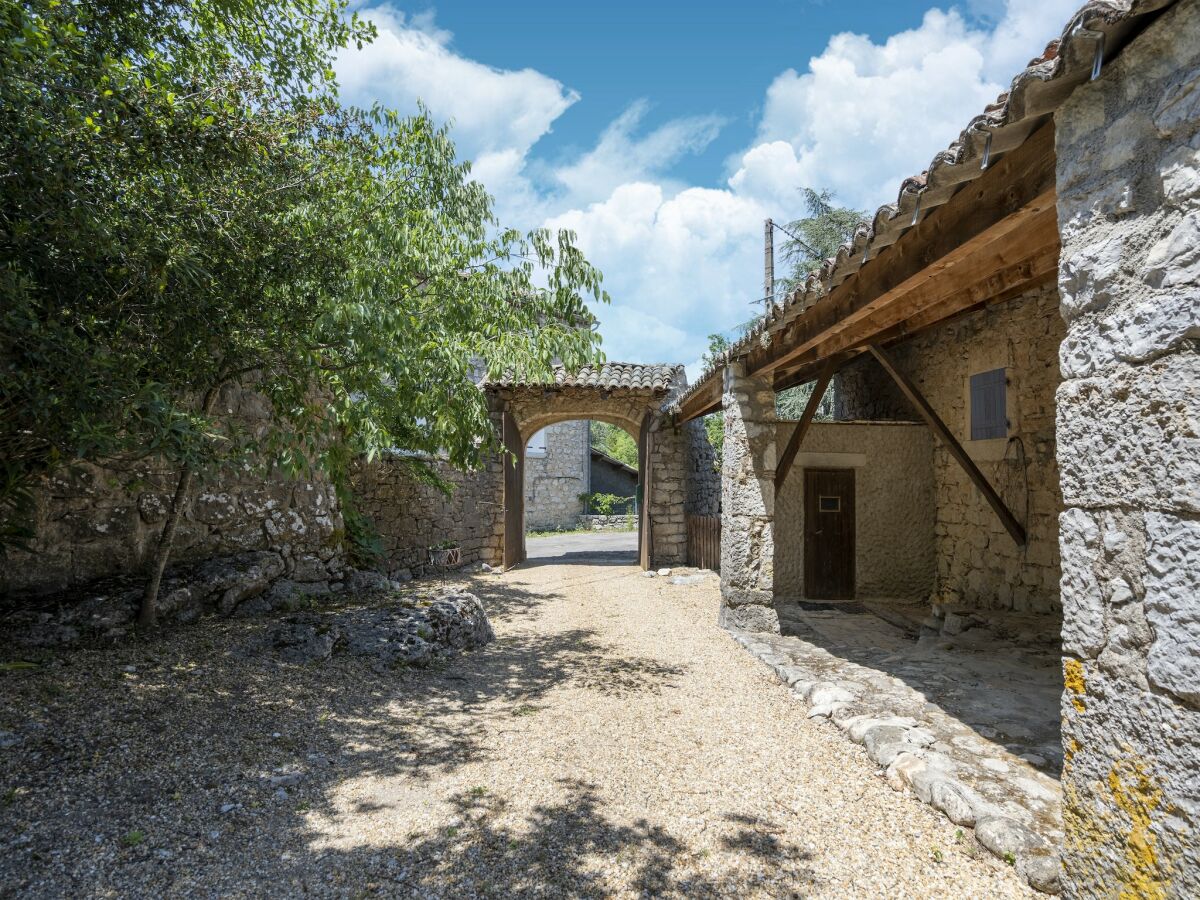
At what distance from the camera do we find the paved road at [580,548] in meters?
13.6

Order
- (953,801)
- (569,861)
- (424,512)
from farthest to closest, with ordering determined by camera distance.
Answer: (424,512) → (953,801) → (569,861)

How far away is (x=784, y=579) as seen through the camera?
297 inches

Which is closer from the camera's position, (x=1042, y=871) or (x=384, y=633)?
(x=1042, y=871)

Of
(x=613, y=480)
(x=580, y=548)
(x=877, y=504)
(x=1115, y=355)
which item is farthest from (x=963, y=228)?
(x=613, y=480)

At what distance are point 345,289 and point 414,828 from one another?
3009 millimetres

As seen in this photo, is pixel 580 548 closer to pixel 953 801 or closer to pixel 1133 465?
pixel 953 801

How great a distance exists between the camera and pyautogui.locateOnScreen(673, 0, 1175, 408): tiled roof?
5.24 ft

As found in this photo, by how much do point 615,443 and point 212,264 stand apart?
33.8m

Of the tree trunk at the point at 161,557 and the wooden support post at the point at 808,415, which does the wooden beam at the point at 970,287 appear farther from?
the tree trunk at the point at 161,557

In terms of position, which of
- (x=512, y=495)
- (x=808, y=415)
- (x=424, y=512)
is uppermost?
(x=808, y=415)

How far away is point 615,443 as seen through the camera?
36.9 metres

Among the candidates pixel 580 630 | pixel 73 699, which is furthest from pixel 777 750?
pixel 73 699

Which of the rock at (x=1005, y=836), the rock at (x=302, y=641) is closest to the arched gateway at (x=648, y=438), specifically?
the rock at (x=302, y=641)

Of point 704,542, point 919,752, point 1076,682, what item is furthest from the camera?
point 704,542
